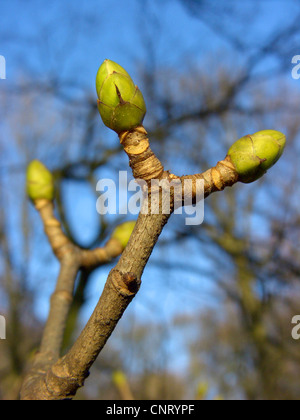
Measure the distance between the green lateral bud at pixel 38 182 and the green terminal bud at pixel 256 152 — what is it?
0.78 meters

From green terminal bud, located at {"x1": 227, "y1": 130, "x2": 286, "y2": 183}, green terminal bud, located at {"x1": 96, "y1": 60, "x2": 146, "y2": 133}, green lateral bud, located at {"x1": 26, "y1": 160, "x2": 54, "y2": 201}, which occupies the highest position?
green lateral bud, located at {"x1": 26, "y1": 160, "x2": 54, "y2": 201}

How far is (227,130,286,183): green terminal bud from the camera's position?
0.81 m

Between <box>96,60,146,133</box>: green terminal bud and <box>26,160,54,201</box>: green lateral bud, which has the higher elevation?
<box>26,160,54,201</box>: green lateral bud

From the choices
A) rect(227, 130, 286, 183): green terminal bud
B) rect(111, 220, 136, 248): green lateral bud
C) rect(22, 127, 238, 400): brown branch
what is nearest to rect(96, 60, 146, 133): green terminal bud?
rect(22, 127, 238, 400): brown branch

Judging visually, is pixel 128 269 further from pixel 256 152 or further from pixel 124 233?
pixel 124 233

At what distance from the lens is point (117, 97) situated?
2.50 feet

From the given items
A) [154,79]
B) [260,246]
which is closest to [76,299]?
[154,79]

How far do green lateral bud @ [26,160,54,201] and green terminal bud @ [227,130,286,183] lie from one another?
2.54 feet

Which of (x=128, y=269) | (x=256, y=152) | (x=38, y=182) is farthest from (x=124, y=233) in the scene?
(x=256, y=152)

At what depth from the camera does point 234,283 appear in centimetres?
902

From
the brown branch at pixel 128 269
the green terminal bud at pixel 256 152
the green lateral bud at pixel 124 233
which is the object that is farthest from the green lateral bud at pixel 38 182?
the green terminal bud at pixel 256 152

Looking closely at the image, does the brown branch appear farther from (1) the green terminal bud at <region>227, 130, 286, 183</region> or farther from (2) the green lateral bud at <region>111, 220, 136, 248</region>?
(2) the green lateral bud at <region>111, 220, 136, 248</region>

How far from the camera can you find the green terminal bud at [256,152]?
0.81 meters

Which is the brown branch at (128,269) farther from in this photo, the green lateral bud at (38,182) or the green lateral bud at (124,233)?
the green lateral bud at (38,182)
